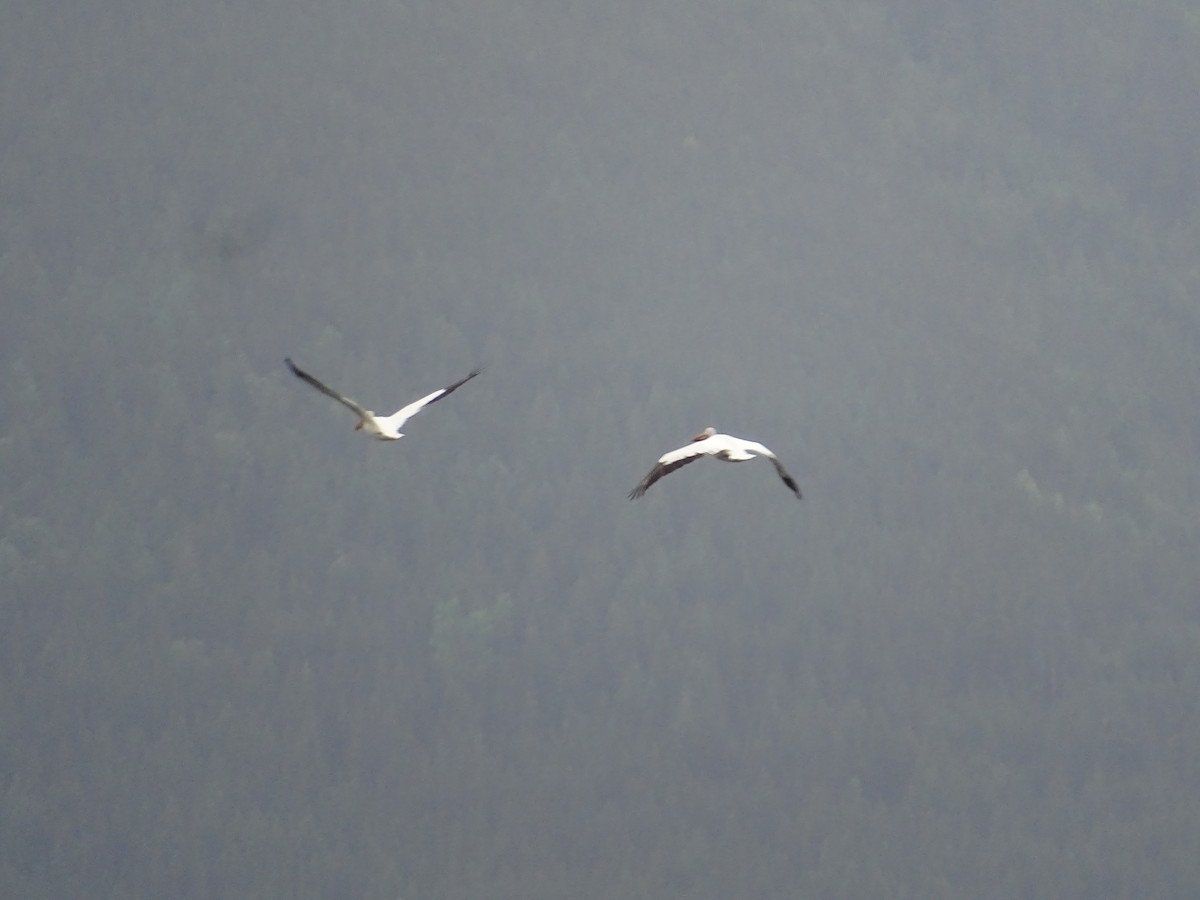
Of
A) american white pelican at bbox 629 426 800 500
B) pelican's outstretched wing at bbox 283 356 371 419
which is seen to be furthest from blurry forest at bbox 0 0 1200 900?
pelican's outstretched wing at bbox 283 356 371 419

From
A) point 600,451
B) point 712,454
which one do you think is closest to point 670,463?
point 712,454

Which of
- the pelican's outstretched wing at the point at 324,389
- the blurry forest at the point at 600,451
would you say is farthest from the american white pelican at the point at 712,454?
the blurry forest at the point at 600,451

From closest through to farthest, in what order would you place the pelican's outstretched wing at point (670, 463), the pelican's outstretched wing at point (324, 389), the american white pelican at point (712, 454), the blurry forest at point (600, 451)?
the pelican's outstretched wing at point (324, 389)
the pelican's outstretched wing at point (670, 463)
the american white pelican at point (712, 454)
the blurry forest at point (600, 451)

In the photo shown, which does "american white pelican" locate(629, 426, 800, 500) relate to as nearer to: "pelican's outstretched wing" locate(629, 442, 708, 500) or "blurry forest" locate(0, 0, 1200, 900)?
"pelican's outstretched wing" locate(629, 442, 708, 500)

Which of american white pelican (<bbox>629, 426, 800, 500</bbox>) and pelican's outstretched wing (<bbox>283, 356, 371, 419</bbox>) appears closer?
pelican's outstretched wing (<bbox>283, 356, 371, 419</bbox>)

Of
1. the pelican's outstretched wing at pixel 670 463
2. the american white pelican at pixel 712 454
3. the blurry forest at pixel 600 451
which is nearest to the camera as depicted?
the pelican's outstretched wing at pixel 670 463

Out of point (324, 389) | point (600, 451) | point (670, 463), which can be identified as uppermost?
point (600, 451)

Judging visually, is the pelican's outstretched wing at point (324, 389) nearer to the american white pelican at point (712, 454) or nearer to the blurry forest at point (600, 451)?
the american white pelican at point (712, 454)

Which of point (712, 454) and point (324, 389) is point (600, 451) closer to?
point (712, 454)
